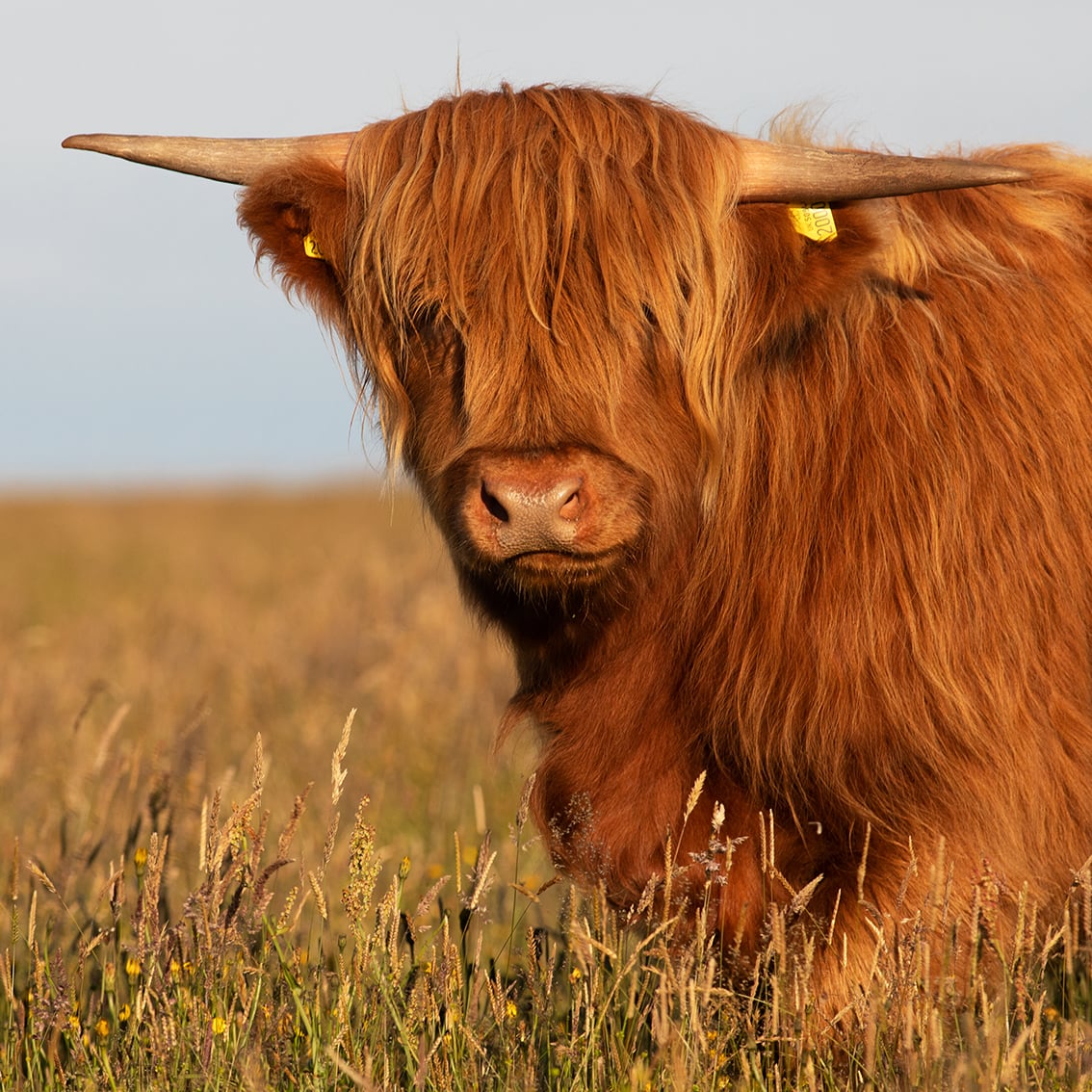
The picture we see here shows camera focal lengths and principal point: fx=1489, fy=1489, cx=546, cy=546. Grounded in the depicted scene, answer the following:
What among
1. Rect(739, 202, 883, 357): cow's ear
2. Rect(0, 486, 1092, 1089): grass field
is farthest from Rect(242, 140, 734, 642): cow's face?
Rect(0, 486, 1092, 1089): grass field

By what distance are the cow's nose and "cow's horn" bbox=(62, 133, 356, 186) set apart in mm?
1019

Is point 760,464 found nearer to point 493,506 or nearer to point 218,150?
point 493,506

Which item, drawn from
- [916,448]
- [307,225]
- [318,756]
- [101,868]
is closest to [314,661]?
[318,756]

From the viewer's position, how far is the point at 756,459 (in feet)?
10.0

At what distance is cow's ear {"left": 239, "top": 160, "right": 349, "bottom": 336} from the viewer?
3.19 m

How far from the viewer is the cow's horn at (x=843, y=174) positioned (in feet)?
9.01

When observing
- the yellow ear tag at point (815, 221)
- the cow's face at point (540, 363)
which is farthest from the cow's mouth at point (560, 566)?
the yellow ear tag at point (815, 221)

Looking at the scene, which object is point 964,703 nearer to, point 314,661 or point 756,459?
point 756,459

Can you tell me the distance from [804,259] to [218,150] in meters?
1.27

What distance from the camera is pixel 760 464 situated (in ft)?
10.0

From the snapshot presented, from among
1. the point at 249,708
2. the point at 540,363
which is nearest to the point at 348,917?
the point at 540,363

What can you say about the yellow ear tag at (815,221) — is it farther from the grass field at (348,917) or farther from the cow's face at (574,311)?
the grass field at (348,917)

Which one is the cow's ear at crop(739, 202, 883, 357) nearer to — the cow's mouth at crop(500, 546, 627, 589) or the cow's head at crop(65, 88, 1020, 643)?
the cow's head at crop(65, 88, 1020, 643)

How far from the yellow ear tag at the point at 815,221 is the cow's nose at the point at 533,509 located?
72 cm
